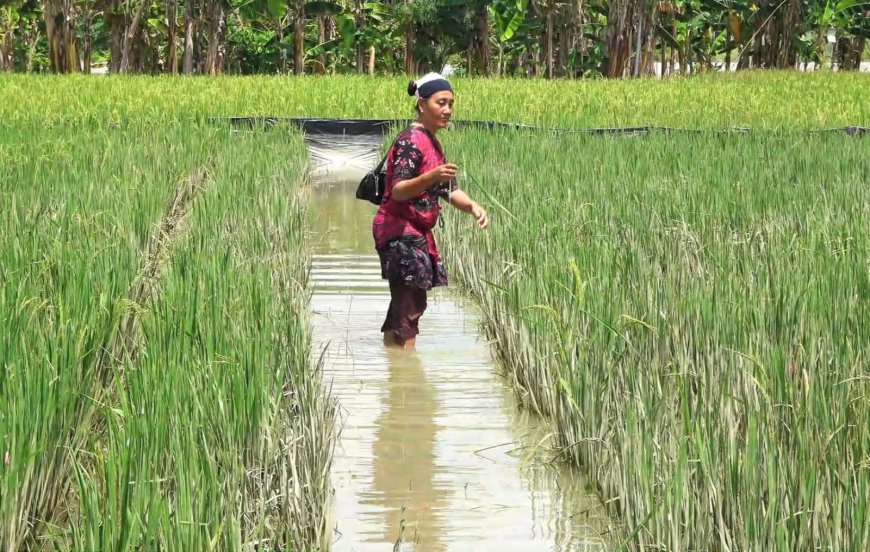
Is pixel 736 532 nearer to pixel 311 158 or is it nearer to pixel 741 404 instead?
pixel 741 404

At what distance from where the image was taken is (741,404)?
2854 millimetres

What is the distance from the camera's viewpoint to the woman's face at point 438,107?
4.53 meters

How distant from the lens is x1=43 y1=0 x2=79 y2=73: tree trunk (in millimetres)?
23188

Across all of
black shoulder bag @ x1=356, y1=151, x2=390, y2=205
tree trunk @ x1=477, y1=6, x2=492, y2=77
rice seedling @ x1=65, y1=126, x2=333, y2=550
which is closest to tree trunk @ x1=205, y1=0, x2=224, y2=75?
tree trunk @ x1=477, y1=6, x2=492, y2=77

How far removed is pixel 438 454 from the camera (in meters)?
3.42

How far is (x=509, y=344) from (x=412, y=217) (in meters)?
0.67

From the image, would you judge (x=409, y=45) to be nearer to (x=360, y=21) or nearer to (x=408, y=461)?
(x=360, y=21)

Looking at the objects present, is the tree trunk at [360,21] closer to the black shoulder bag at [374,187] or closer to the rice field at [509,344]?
the rice field at [509,344]

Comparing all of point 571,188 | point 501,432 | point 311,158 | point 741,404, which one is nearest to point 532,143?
point 571,188

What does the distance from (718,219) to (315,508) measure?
10.0 ft

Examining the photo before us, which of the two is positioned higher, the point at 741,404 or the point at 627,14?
the point at 627,14

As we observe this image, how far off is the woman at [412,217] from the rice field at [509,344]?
29cm

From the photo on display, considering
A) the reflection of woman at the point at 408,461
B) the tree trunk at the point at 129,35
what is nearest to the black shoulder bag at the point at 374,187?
Answer: the reflection of woman at the point at 408,461

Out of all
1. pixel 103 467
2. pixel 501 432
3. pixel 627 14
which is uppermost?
pixel 627 14
